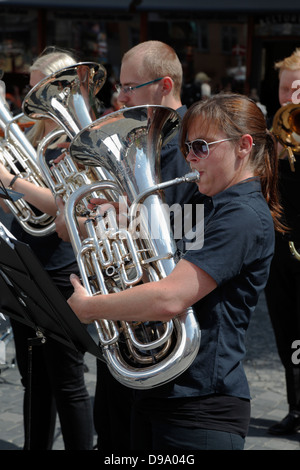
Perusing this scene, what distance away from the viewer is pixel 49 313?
195cm

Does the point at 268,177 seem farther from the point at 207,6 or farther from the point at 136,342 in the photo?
the point at 207,6

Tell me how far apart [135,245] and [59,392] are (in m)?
1.28

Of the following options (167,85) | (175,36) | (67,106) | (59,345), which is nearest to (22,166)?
(67,106)

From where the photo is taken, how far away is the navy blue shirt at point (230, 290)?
6.09ft

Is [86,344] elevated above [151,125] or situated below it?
below

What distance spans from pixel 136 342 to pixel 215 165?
21.9 inches

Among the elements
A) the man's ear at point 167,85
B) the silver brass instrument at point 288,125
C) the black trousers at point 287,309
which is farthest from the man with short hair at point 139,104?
the black trousers at point 287,309

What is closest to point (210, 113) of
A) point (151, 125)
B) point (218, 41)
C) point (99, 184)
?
point (151, 125)

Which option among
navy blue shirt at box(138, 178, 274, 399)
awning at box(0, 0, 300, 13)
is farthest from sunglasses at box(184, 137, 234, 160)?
awning at box(0, 0, 300, 13)

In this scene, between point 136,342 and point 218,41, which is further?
point 218,41

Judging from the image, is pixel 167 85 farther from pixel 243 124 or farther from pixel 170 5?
pixel 170 5

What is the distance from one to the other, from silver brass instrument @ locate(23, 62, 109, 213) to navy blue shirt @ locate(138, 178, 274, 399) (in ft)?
2.99
